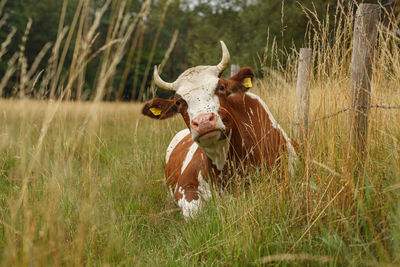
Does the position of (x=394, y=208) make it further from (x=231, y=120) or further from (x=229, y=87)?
(x=229, y=87)

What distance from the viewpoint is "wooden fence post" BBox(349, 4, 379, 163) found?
2.33 m

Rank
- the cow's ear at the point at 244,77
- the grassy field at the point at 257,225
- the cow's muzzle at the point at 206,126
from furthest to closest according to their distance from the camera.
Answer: the cow's ear at the point at 244,77, the cow's muzzle at the point at 206,126, the grassy field at the point at 257,225

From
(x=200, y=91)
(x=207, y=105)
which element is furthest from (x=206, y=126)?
(x=200, y=91)

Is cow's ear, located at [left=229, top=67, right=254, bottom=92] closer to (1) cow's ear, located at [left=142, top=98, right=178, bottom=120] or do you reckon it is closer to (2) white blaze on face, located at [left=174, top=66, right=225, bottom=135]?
(2) white blaze on face, located at [left=174, top=66, right=225, bottom=135]

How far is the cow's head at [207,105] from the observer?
106 inches

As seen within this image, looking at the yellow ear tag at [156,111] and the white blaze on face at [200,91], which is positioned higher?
the white blaze on face at [200,91]

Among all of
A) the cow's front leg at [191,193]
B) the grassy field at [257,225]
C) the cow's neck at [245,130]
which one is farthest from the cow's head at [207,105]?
the grassy field at [257,225]

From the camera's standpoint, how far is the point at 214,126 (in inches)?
105

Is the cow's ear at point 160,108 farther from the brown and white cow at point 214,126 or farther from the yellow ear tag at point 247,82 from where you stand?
the yellow ear tag at point 247,82

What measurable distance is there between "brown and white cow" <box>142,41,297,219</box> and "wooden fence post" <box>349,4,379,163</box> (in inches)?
22.7

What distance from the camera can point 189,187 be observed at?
3398 millimetres

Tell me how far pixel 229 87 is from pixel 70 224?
1.76 metres

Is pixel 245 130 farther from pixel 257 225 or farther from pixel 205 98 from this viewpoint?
pixel 257 225

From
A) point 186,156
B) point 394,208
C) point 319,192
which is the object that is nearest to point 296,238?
point 319,192
